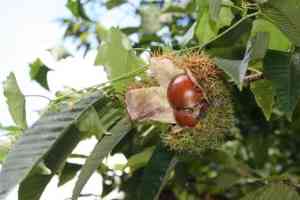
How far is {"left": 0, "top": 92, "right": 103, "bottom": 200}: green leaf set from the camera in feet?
2.88

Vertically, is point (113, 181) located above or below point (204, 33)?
below

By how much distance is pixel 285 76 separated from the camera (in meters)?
1.03

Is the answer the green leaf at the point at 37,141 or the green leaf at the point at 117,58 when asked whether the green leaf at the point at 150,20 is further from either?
the green leaf at the point at 37,141

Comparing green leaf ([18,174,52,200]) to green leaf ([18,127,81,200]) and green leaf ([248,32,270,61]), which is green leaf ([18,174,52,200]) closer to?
green leaf ([18,127,81,200])

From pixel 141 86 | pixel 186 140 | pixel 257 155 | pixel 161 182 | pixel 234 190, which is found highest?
pixel 141 86

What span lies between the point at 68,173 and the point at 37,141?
1.44ft

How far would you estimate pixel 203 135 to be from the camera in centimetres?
104

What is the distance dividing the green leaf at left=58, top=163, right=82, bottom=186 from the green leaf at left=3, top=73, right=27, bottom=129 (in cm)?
31

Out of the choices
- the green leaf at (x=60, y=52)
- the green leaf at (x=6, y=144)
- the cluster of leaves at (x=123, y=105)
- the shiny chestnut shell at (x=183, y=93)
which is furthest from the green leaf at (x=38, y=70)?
the green leaf at (x=60, y=52)

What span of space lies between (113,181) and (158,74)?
2.98 feet

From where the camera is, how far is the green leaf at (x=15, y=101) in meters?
1.08

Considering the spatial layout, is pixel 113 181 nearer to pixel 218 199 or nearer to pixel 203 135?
pixel 218 199

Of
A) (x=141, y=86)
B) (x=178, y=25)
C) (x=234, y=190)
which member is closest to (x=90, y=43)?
(x=178, y=25)

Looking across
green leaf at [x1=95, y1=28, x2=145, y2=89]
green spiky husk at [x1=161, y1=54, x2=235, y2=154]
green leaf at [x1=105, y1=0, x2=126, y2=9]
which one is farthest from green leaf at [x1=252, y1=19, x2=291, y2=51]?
green leaf at [x1=105, y1=0, x2=126, y2=9]
